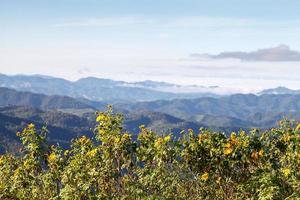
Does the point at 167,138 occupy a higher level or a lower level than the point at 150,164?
higher

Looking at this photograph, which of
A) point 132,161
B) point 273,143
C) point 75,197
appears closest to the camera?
point 75,197

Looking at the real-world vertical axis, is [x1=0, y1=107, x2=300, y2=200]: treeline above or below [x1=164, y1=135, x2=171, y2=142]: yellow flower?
below

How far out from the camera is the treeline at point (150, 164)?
75.5 feet

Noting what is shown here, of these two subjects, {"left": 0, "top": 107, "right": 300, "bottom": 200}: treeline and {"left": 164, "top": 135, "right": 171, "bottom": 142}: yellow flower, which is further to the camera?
{"left": 164, "top": 135, "right": 171, "bottom": 142}: yellow flower

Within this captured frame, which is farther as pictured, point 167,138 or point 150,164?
point 150,164

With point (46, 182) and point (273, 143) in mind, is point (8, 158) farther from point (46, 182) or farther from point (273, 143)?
point (273, 143)

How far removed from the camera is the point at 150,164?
25.8 metres

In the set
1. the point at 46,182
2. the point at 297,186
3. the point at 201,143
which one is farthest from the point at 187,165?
the point at 46,182

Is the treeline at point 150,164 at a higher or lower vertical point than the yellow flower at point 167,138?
lower

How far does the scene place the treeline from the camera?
2300 centimetres

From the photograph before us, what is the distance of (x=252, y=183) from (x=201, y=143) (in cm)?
330

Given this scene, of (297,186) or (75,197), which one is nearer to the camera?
(75,197)

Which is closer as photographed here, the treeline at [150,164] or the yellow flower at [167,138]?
the treeline at [150,164]

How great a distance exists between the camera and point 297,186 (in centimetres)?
2272
